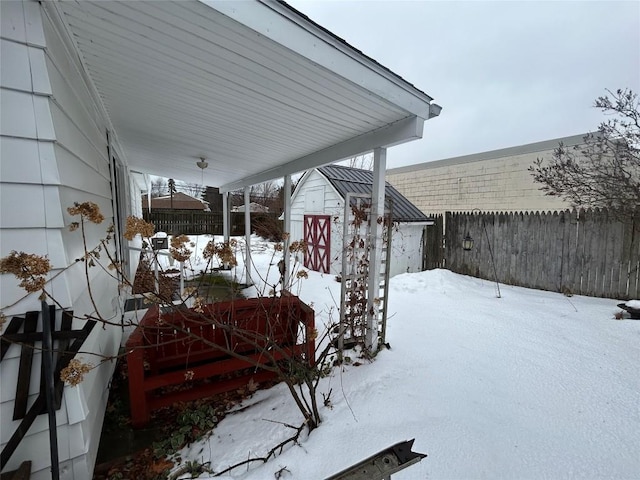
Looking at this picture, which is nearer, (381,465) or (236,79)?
(381,465)

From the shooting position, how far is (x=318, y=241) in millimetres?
7941

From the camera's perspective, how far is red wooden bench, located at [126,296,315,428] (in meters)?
2.12

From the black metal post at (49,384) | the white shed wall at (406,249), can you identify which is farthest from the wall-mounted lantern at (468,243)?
the black metal post at (49,384)

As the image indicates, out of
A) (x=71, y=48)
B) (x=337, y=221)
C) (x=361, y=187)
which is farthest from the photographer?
(x=361, y=187)

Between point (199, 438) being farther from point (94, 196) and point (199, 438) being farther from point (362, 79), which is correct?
point (362, 79)

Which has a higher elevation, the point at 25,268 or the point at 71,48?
the point at 71,48

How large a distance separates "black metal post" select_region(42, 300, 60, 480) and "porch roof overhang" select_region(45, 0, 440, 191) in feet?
4.92

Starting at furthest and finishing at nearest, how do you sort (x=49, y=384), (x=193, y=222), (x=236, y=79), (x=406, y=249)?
1. (x=193, y=222)
2. (x=406, y=249)
3. (x=236, y=79)
4. (x=49, y=384)

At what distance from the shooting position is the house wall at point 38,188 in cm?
121

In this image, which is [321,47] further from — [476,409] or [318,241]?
[318,241]

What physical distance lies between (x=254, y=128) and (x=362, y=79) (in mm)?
1515

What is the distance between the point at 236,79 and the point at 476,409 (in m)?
3.06

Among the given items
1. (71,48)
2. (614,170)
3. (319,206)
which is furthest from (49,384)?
(614,170)

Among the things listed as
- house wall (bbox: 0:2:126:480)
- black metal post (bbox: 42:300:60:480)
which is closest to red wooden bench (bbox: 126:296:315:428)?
house wall (bbox: 0:2:126:480)
